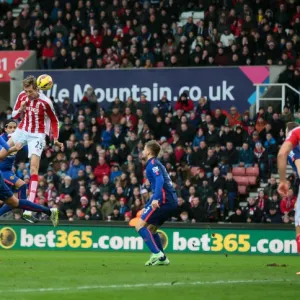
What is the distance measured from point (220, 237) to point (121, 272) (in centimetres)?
889

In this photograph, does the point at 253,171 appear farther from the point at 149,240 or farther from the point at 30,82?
the point at 149,240

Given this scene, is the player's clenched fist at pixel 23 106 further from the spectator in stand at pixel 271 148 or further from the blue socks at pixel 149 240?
the spectator in stand at pixel 271 148

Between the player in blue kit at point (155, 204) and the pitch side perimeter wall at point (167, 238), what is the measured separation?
7113mm

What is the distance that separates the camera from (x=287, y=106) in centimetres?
2727

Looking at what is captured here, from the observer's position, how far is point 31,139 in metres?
18.5

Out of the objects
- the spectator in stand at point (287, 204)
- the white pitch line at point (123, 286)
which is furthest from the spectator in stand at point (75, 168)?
the white pitch line at point (123, 286)

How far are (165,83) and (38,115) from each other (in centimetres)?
1251

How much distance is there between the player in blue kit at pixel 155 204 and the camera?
51.1 ft

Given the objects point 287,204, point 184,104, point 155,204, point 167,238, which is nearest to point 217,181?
point 287,204

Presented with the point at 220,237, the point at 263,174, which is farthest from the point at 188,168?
the point at 220,237

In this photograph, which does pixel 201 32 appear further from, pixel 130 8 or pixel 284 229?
pixel 284 229

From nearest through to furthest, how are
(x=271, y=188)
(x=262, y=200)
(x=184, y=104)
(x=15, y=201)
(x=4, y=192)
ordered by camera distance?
(x=4, y=192) → (x=15, y=201) → (x=262, y=200) → (x=271, y=188) → (x=184, y=104)

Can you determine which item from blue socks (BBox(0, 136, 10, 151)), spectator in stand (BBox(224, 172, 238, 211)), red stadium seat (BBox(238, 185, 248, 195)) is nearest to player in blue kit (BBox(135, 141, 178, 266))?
blue socks (BBox(0, 136, 10, 151))

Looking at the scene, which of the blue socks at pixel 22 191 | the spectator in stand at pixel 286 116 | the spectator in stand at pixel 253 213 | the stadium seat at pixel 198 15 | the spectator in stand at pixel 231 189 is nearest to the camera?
the blue socks at pixel 22 191
